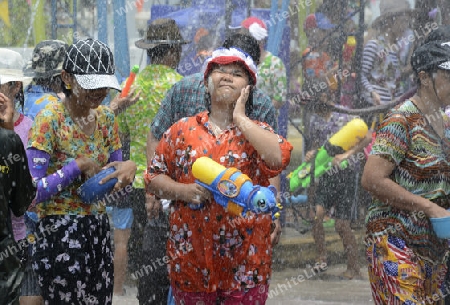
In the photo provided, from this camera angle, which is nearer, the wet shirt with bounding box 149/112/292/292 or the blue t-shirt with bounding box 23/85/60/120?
the wet shirt with bounding box 149/112/292/292

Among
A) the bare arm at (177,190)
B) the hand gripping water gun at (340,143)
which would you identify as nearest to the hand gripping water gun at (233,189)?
the bare arm at (177,190)

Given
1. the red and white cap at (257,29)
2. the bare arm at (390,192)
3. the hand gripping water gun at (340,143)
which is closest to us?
the bare arm at (390,192)

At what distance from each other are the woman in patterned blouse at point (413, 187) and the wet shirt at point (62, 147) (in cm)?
139

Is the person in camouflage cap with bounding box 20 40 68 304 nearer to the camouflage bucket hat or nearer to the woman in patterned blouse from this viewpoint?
the camouflage bucket hat

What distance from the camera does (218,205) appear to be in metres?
3.85

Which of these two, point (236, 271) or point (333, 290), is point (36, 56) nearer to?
point (236, 271)

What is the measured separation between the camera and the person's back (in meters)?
3.26

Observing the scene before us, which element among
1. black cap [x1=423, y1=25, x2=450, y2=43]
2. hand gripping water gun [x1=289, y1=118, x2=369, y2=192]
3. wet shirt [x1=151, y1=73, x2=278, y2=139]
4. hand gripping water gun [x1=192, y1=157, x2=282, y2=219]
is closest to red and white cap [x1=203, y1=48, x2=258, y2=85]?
hand gripping water gun [x1=192, y1=157, x2=282, y2=219]

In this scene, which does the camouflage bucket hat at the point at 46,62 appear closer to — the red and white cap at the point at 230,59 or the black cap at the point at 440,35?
the red and white cap at the point at 230,59

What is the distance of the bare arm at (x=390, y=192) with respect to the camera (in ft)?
12.8

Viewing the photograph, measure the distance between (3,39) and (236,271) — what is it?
10.5 meters

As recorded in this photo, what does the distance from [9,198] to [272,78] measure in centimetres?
464

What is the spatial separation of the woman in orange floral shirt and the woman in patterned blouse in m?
0.50

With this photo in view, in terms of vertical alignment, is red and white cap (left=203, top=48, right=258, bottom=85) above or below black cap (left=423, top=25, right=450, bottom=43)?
below
